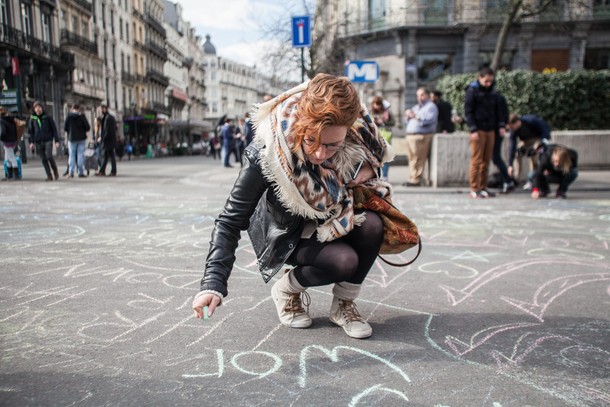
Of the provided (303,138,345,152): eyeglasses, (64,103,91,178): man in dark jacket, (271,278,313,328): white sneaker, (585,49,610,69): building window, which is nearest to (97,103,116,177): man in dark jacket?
(64,103,91,178): man in dark jacket

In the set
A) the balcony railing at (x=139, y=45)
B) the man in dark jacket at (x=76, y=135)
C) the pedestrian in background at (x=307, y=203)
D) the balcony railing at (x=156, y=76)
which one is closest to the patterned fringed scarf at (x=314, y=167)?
the pedestrian in background at (x=307, y=203)

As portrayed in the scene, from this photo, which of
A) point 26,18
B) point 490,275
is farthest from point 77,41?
point 490,275

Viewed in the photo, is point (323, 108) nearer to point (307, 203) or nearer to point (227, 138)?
point (307, 203)

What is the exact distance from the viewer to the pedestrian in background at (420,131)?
10352 millimetres

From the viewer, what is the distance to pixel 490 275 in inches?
164

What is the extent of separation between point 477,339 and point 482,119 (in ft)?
22.0

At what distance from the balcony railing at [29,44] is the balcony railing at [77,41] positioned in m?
2.25

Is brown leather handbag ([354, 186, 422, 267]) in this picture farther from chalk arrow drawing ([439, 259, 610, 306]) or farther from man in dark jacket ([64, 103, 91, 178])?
man in dark jacket ([64, 103, 91, 178])

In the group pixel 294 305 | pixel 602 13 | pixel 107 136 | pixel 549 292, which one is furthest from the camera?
pixel 602 13

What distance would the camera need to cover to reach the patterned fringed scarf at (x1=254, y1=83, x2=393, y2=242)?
248 cm

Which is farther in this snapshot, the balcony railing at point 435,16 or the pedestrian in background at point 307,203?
the balcony railing at point 435,16

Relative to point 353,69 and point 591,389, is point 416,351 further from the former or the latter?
point 353,69

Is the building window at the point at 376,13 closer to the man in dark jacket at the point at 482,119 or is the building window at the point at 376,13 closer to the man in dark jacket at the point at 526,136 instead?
the man in dark jacket at the point at 526,136

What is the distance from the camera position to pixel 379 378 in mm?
2340
